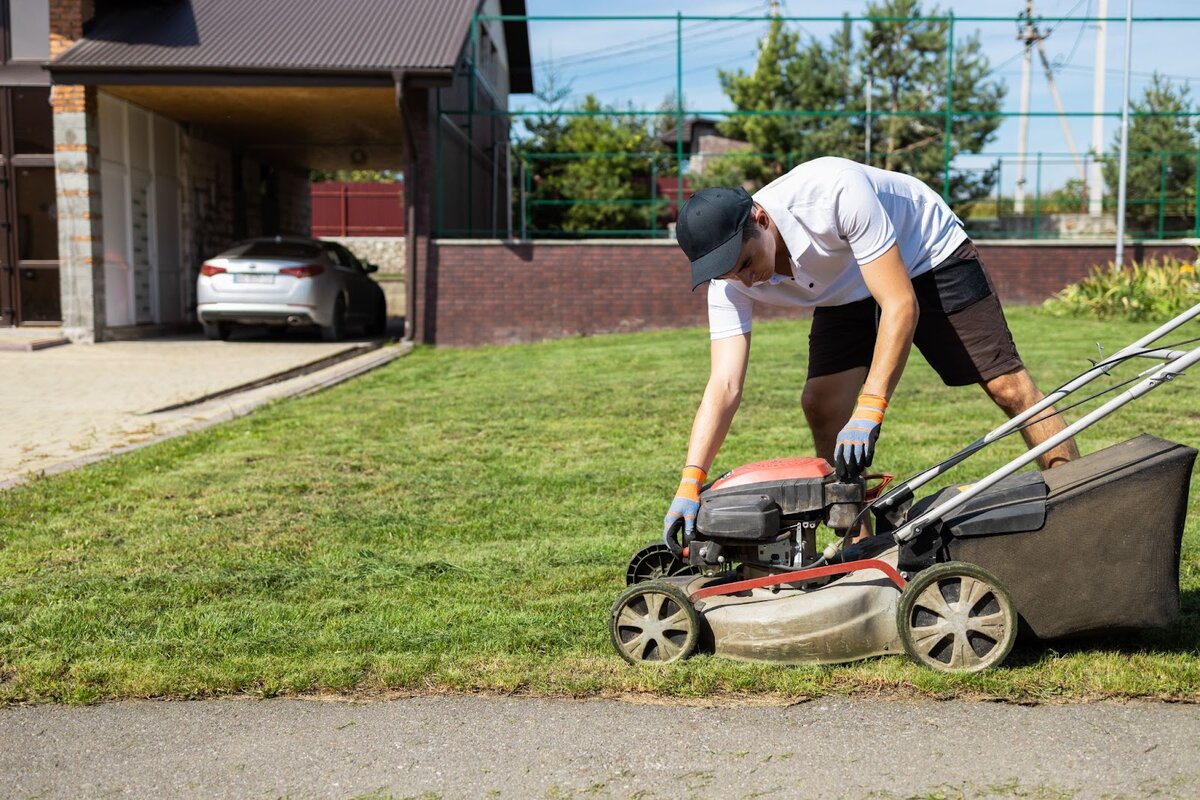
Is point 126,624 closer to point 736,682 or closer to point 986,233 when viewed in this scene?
point 736,682

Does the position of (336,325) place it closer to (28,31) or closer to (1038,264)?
(28,31)

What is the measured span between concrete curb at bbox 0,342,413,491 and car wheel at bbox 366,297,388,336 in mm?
3938

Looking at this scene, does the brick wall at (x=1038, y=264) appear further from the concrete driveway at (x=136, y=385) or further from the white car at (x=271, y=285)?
the white car at (x=271, y=285)

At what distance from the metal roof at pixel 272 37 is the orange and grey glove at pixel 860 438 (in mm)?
13222

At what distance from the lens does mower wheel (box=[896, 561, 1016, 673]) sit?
A: 3572 millimetres

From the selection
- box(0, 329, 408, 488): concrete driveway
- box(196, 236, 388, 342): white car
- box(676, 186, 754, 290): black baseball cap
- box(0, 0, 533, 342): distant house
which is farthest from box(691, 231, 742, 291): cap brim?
box(0, 0, 533, 342): distant house

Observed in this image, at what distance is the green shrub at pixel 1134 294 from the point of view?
15672mm

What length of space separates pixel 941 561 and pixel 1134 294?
535 inches

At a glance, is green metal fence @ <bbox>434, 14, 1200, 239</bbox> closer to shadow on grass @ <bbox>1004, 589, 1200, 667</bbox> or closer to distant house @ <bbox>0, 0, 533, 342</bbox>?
distant house @ <bbox>0, 0, 533, 342</bbox>

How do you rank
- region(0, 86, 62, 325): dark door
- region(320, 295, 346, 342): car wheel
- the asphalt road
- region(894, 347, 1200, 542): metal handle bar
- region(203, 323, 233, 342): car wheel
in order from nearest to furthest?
the asphalt road < region(894, 347, 1200, 542): metal handle bar < region(0, 86, 62, 325): dark door < region(320, 295, 346, 342): car wheel < region(203, 323, 233, 342): car wheel

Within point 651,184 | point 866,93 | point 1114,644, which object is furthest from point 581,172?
point 1114,644

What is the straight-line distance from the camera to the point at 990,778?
9.85 ft

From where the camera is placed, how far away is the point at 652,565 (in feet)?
14.6

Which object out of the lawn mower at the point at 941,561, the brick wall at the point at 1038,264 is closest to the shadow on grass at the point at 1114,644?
the lawn mower at the point at 941,561
